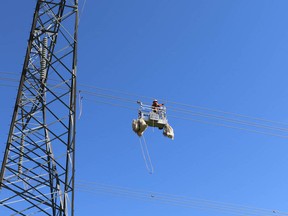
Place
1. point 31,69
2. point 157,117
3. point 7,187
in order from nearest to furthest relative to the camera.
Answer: point 7,187 → point 31,69 → point 157,117

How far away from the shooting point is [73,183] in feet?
61.2

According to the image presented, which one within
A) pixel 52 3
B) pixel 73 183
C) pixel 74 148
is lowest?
pixel 73 183

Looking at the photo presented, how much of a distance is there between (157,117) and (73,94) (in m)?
3.81

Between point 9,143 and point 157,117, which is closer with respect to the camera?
point 9,143

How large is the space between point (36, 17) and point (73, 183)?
7.35 meters

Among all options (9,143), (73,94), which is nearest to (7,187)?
(9,143)

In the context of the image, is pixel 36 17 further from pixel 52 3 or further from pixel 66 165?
pixel 66 165

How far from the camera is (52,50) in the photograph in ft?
70.3

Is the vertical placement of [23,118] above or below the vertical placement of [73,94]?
below

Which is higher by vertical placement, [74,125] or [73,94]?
[73,94]

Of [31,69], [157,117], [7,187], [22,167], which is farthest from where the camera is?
[157,117]

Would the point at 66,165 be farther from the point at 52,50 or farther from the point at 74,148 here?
the point at 52,50

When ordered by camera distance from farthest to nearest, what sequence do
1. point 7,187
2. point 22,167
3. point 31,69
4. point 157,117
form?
point 157,117, point 31,69, point 22,167, point 7,187

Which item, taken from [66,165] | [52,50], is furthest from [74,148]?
[52,50]
